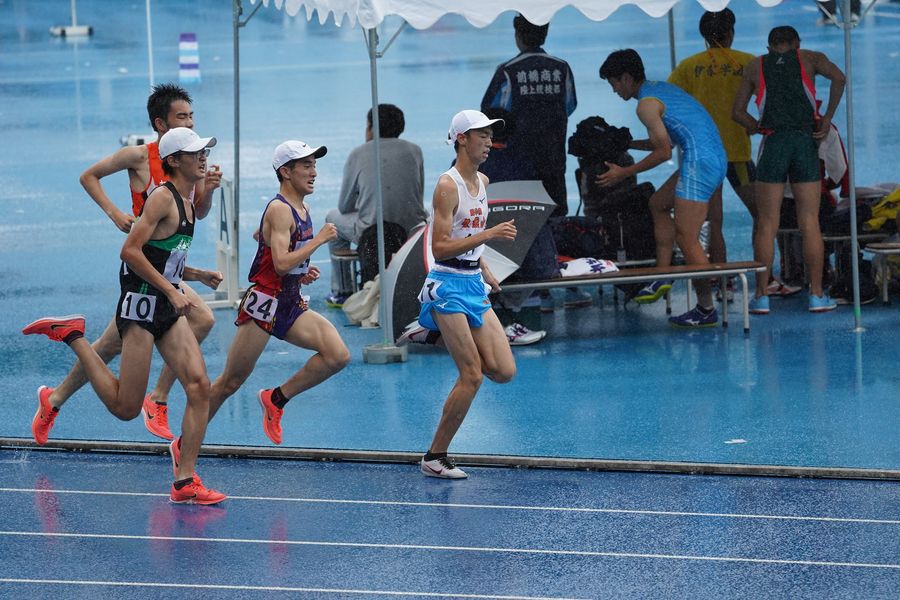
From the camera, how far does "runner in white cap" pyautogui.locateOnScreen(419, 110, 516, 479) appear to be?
778cm

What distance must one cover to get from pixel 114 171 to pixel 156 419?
145 cm

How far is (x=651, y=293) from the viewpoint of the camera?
12.7 metres

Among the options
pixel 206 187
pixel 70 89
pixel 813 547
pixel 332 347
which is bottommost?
pixel 813 547

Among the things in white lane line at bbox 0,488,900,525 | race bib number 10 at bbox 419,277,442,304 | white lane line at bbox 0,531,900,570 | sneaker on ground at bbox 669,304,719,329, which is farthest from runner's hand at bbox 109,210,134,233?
sneaker on ground at bbox 669,304,719,329

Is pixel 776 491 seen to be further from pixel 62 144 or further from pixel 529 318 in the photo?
pixel 62 144

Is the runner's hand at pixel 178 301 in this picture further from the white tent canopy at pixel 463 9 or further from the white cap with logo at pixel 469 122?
the white tent canopy at pixel 463 9

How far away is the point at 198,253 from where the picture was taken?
1585 centimetres

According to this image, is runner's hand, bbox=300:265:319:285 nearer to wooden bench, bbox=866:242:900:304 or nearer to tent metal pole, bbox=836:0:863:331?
tent metal pole, bbox=836:0:863:331

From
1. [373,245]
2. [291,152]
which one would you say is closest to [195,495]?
[291,152]

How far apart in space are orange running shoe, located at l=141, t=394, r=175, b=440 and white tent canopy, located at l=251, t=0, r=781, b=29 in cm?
297

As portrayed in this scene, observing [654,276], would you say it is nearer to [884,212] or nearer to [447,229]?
[884,212]

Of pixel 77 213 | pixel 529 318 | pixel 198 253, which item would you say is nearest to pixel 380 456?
pixel 529 318

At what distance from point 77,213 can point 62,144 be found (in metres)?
5.71

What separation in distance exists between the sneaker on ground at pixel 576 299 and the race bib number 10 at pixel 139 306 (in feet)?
19.5
